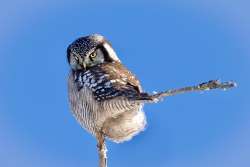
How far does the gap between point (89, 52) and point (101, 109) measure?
84 cm

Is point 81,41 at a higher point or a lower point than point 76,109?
higher

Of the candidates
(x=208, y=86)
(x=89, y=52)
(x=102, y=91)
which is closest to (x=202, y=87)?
(x=208, y=86)

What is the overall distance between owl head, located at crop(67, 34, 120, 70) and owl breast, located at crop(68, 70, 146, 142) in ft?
0.42

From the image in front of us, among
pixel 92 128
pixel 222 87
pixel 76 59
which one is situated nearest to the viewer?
pixel 222 87

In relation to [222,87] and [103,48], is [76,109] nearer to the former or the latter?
[103,48]

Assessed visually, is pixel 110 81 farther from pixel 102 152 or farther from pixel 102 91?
pixel 102 152

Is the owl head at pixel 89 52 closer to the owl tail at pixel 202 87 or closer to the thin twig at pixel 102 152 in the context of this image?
the thin twig at pixel 102 152

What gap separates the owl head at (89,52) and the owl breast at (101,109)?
13cm

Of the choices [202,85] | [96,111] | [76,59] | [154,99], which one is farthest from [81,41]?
[202,85]

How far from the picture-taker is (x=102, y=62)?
4258 mm

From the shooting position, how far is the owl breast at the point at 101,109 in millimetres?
3350

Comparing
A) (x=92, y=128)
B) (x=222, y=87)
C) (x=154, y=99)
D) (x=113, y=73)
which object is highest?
(x=113, y=73)

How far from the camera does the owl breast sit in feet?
11.0

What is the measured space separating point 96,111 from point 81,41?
841 millimetres
